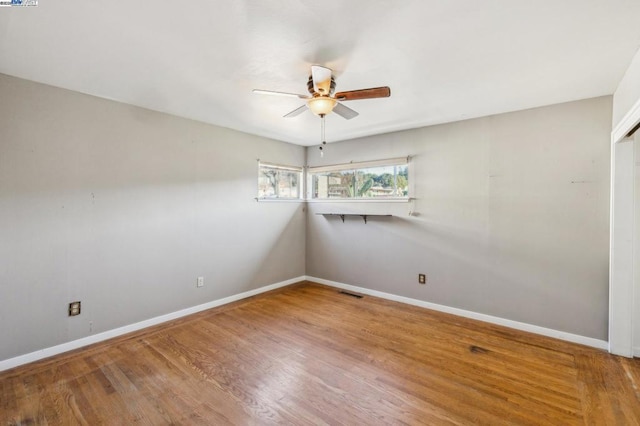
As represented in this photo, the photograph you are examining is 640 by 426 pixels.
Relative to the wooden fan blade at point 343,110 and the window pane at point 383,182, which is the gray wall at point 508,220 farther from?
the wooden fan blade at point 343,110

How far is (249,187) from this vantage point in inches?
167

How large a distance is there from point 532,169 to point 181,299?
168 inches

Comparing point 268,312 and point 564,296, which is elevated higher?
point 564,296

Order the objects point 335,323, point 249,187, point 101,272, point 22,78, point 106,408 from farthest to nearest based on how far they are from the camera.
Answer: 1. point 249,187
2. point 335,323
3. point 101,272
4. point 22,78
5. point 106,408

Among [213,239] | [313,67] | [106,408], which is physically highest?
[313,67]

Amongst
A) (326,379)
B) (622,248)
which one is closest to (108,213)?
(326,379)

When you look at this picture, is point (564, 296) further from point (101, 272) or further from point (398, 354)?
point (101, 272)

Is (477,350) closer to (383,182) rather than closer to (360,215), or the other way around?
(360,215)

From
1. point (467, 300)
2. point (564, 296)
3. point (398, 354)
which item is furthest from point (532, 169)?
point (398, 354)

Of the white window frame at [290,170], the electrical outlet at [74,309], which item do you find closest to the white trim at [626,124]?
the white window frame at [290,170]

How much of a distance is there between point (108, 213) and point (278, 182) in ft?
8.06

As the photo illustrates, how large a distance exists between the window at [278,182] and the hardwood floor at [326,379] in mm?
2083

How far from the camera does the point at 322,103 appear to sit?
2256 mm

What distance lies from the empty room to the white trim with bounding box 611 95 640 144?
0.13 ft
